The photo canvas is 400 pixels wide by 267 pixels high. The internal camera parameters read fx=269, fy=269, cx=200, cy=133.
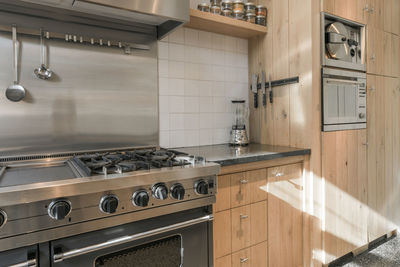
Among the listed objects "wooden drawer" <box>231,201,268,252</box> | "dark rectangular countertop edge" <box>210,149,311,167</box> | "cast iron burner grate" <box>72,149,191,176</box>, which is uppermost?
"cast iron burner grate" <box>72,149,191,176</box>

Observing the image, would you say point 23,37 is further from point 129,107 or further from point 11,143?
point 129,107

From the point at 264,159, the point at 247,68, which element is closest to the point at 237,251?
the point at 264,159

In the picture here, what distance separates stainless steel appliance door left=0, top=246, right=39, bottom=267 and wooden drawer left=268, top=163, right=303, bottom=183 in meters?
1.28

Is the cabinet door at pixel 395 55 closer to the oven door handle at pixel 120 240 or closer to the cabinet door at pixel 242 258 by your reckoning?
the cabinet door at pixel 242 258

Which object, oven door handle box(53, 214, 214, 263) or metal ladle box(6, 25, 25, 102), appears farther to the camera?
metal ladle box(6, 25, 25, 102)

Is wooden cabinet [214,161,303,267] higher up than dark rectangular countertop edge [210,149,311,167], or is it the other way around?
dark rectangular countertop edge [210,149,311,167]

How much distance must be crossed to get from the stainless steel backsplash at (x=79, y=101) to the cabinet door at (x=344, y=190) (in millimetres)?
1292

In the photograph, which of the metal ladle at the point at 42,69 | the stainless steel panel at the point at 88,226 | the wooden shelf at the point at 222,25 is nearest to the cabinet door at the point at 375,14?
the wooden shelf at the point at 222,25

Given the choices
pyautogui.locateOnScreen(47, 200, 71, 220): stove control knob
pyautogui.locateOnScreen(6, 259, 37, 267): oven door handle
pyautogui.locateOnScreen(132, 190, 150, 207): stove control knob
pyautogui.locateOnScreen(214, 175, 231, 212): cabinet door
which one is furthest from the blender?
pyautogui.locateOnScreen(6, 259, 37, 267): oven door handle

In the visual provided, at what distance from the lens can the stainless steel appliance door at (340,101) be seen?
6.44 ft

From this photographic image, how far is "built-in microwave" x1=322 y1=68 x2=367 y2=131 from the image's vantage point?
1958 mm

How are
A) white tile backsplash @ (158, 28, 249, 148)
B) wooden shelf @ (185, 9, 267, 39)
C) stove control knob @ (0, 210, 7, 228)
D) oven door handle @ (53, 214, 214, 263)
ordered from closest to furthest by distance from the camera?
1. stove control knob @ (0, 210, 7, 228)
2. oven door handle @ (53, 214, 214, 263)
3. wooden shelf @ (185, 9, 267, 39)
4. white tile backsplash @ (158, 28, 249, 148)

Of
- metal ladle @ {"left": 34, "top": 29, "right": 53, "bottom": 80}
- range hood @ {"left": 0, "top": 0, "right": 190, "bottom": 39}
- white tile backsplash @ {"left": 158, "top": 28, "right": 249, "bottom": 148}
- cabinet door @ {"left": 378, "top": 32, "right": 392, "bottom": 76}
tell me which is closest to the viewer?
range hood @ {"left": 0, "top": 0, "right": 190, "bottom": 39}

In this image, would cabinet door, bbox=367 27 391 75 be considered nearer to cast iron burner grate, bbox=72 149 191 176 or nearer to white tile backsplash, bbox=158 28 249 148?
white tile backsplash, bbox=158 28 249 148
